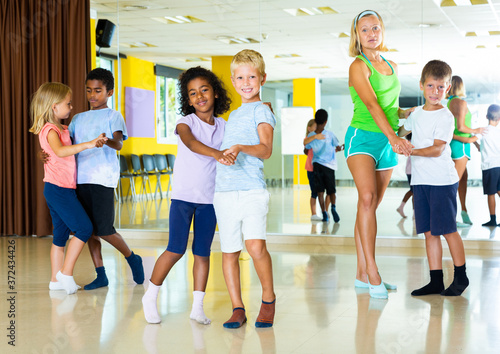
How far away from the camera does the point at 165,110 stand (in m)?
6.19

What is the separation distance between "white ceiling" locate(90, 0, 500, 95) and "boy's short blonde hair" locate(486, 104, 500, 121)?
0.47 ft

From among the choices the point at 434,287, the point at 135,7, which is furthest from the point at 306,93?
the point at 434,287

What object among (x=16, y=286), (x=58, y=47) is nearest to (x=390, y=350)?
(x=16, y=286)

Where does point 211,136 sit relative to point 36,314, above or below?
above

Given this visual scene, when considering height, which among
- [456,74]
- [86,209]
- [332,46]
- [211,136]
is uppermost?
[332,46]

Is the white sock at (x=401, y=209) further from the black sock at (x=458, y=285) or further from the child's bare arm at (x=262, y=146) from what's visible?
the child's bare arm at (x=262, y=146)

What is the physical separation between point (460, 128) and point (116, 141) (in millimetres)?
2783

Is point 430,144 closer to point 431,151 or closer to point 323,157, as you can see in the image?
point 431,151

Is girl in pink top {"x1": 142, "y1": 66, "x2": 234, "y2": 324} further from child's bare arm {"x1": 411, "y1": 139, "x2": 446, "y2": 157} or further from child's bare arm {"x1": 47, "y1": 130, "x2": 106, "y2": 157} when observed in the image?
child's bare arm {"x1": 411, "y1": 139, "x2": 446, "y2": 157}

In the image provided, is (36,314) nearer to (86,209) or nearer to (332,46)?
(86,209)

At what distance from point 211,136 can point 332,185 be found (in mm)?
3002

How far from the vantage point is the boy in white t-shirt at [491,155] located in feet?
16.8

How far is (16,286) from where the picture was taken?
367cm

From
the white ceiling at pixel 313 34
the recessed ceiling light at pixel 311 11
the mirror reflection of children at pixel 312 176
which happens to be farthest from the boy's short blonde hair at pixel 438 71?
the recessed ceiling light at pixel 311 11
